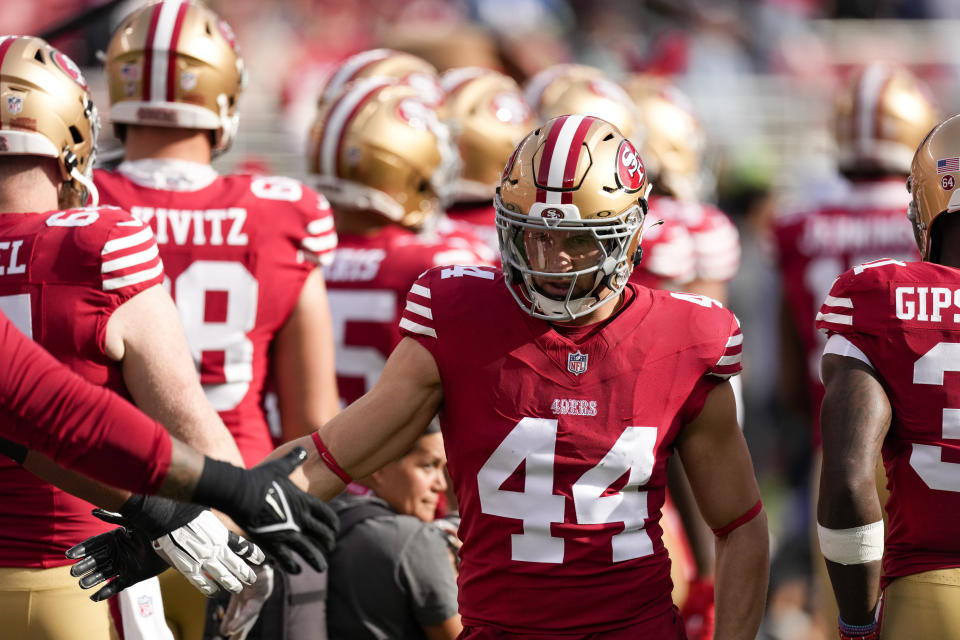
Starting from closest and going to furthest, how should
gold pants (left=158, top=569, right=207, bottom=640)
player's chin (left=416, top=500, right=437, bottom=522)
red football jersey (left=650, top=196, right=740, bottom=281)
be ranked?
gold pants (left=158, top=569, right=207, bottom=640) → player's chin (left=416, top=500, right=437, bottom=522) → red football jersey (left=650, top=196, right=740, bottom=281)

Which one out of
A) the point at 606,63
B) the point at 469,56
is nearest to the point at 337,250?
→ the point at 469,56

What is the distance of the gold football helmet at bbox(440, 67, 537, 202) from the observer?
6.25 metres

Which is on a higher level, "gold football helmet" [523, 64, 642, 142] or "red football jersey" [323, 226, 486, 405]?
"gold football helmet" [523, 64, 642, 142]

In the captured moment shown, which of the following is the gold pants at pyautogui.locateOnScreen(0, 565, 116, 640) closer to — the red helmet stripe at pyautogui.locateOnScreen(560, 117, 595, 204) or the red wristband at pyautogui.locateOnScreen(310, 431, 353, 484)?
the red wristband at pyautogui.locateOnScreen(310, 431, 353, 484)

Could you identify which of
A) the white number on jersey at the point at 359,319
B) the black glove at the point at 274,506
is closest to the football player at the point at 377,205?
the white number on jersey at the point at 359,319

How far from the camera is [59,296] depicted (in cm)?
310

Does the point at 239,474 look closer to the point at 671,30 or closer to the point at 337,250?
the point at 337,250

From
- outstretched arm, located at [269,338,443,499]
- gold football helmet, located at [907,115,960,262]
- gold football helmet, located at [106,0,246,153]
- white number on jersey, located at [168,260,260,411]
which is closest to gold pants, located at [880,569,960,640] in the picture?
gold football helmet, located at [907,115,960,262]

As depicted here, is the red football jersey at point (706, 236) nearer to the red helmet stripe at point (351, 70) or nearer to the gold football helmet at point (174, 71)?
the red helmet stripe at point (351, 70)

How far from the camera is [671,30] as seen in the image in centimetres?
1334

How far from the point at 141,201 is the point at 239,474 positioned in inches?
62.6

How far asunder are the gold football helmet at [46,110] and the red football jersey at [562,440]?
3.11 ft

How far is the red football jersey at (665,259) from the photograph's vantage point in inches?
224

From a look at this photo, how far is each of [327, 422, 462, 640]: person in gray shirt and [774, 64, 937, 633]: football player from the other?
299cm
